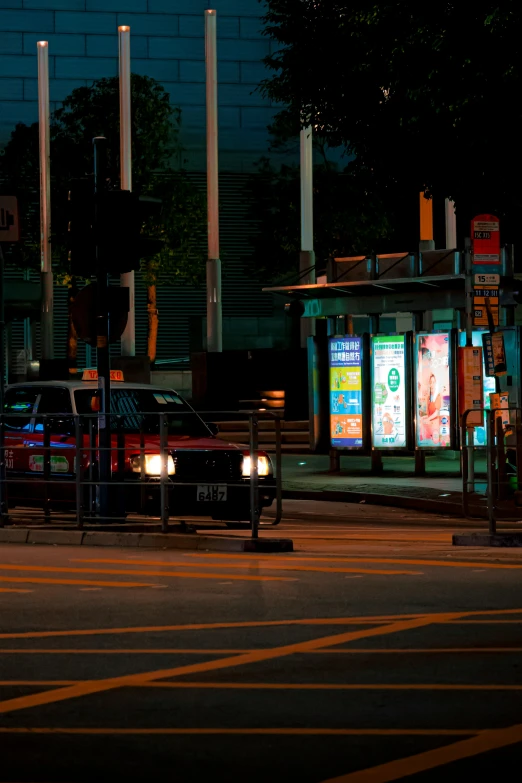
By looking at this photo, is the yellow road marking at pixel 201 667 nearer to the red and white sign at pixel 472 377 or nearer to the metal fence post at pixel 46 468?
the metal fence post at pixel 46 468

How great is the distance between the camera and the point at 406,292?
30359 millimetres

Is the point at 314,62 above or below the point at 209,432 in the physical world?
above

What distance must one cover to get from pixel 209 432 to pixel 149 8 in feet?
141

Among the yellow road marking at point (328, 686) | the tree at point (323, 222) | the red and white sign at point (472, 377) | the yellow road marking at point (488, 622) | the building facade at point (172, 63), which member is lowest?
the yellow road marking at point (328, 686)

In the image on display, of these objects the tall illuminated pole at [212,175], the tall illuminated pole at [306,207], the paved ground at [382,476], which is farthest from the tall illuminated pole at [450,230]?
the paved ground at [382,476]

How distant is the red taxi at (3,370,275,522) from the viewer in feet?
57.7

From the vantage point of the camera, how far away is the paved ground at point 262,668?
6789mm

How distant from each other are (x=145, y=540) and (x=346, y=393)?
42.4 feet

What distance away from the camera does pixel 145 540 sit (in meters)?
16.7

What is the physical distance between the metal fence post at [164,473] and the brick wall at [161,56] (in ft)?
143

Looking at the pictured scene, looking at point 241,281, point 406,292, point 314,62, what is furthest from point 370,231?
point 314,62

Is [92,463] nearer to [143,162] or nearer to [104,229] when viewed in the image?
[104,229]

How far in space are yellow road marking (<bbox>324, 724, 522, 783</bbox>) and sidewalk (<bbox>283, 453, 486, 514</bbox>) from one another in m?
13.3

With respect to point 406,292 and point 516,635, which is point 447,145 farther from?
point 516,635
